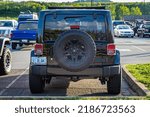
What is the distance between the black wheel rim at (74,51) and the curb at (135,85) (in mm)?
1551

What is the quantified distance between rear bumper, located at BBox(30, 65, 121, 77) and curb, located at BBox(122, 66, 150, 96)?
722 mm

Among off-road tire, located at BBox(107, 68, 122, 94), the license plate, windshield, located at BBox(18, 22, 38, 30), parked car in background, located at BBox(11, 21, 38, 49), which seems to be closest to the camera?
the license plate

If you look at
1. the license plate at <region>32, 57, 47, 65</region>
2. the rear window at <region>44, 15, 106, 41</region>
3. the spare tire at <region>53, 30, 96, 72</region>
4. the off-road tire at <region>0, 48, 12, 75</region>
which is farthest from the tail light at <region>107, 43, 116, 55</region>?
the off-road tire at <region>0, 48, 12, 75</region>

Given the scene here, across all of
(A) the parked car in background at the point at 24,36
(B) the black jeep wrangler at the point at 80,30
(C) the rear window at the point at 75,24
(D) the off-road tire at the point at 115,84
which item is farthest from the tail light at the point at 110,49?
(A) the parked car in background at the point at 24,36

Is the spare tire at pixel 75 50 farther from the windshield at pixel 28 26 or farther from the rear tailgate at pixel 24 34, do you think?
the windshield at pixel 28 26

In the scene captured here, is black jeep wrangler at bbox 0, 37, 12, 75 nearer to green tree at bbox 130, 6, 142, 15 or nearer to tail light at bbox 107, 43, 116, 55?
tail light at bbox 107, 43, 116, 55

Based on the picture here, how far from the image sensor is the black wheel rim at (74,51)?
8570 mm

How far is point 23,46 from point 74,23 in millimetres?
16341

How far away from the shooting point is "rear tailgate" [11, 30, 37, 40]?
74.5ft

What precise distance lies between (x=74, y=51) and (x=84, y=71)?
0.54 m

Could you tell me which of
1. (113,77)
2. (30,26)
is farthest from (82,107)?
Answer: (30,26)

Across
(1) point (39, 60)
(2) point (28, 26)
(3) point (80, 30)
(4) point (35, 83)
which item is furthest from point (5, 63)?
(2) point (28, 26)

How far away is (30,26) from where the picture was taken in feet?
77.9

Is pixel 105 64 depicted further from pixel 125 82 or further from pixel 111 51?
pixel 125 82
